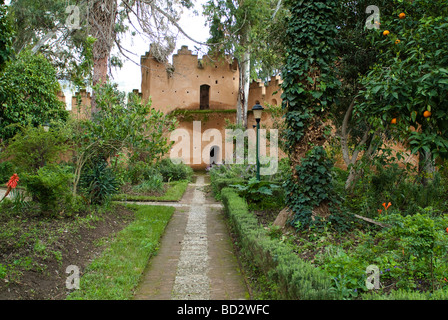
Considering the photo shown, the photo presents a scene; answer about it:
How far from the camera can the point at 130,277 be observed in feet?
14.4

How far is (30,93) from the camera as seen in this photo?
48.4 ft

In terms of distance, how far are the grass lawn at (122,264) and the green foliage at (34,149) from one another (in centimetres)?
223

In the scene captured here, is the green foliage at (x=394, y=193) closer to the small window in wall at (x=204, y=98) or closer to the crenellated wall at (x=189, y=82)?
the crenellated wall at (x=189, y=82)

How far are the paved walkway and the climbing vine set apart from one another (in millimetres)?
1429

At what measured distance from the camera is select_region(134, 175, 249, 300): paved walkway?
163 inches

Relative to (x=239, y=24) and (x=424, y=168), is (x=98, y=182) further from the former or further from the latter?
(x=239, y=24)

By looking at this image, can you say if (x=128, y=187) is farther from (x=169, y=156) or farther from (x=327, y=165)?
(x=327, y=165)

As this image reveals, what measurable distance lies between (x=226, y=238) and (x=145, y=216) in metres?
2.30

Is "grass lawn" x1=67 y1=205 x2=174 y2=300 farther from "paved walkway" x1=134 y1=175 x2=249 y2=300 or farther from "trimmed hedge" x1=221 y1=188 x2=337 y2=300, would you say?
"trimmed hedge" x1=221 y1=188 x2=337 y2=300

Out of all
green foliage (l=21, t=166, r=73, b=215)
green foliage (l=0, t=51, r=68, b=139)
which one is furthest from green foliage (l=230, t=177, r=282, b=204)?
green foliage (l=0, t=51, r=68, b=139)

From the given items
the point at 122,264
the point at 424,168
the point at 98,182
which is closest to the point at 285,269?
the point at 122,264

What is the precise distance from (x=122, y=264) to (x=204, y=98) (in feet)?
54.2

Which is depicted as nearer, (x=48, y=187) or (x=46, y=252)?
(x=46, y=252)

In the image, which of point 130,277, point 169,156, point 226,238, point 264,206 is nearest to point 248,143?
point 169,156
